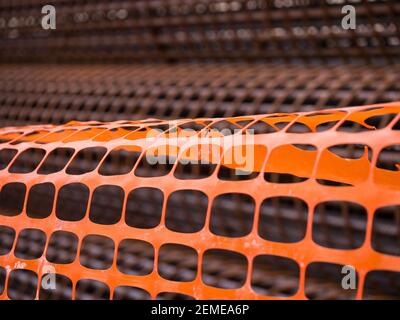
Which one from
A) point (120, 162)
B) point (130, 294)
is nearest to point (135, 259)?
point (130, 294)

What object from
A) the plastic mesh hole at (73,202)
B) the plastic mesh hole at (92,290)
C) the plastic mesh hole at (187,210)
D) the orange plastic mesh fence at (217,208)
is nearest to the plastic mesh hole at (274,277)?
the orange plastic mesh fence at (217,208)

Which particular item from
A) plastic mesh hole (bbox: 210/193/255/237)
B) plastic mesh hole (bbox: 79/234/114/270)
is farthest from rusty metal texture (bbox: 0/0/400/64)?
plastic mesh hole (bbox: 79/234/114/270)

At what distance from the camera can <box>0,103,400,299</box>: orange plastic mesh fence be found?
0.90 ft

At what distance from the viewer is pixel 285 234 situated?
65 cm

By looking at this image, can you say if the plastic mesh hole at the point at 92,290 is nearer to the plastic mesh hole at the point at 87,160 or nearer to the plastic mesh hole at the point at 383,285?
the plastic mesh hole at the point at 87,160

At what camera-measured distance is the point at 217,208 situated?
27.2 inches

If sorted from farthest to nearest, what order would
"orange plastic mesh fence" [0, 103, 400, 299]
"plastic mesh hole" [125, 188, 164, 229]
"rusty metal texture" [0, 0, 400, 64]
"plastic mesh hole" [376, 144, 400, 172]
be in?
"plastic mesh hole" [125, 188, 164, 229]
"rusty metal texture" [0, 0, 400, 64]
"plastic mesh hole" [376, 144, 400, 172]
"orange plastic mesh fence" [0, 103, 400, 299]

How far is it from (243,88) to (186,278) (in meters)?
0.24

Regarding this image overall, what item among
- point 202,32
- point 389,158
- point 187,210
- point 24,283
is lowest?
point 24,283

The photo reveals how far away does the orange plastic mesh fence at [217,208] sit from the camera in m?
0.28

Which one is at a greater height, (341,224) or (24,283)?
(341,224)

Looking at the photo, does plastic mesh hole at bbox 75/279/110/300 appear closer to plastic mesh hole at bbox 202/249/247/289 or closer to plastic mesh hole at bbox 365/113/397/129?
plastic mesh hole at bbox 202/249/247/289

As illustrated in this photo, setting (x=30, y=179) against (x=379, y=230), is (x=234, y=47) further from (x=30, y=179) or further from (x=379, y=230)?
(x=30, y=179)

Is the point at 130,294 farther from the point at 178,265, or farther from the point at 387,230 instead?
the point at 387,230
